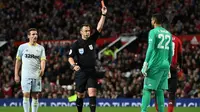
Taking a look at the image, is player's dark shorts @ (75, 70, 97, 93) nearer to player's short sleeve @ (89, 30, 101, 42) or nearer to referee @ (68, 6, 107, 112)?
referee @ (68, 6, 107, 112)

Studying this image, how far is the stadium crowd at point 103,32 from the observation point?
2208cm

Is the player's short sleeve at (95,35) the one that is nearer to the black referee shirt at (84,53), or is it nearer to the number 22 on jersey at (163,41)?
the black referee shirt at (84,53)

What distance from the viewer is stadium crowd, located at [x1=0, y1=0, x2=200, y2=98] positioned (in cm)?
2208

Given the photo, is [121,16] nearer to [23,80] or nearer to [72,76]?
[72,76]

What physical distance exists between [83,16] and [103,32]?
8.78 feet

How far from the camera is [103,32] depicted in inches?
1070

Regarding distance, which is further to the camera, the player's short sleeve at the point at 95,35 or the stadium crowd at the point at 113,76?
the stadium crowd at the point at 113,76

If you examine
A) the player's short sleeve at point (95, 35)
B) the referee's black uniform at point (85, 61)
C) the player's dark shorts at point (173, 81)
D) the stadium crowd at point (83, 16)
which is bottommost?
the player's dark shorts at point (173, 81)

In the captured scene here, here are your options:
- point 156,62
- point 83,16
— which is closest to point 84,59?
point 156,62

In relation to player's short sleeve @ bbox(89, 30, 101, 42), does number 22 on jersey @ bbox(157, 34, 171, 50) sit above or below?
below

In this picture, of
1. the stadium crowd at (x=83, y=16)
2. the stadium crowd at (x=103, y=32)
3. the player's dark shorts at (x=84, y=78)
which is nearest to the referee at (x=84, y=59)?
the player's dark shorts at (x=84, y=78)

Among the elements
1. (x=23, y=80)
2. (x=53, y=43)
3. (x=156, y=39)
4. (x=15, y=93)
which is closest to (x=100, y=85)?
(x=15, y=93)

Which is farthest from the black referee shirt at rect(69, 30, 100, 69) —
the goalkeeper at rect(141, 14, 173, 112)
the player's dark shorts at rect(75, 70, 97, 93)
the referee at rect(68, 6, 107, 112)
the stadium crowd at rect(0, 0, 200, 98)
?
the stadium crowd at rect(0, 0, 200, 98)

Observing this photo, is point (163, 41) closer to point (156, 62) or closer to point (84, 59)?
point (156, 62)
